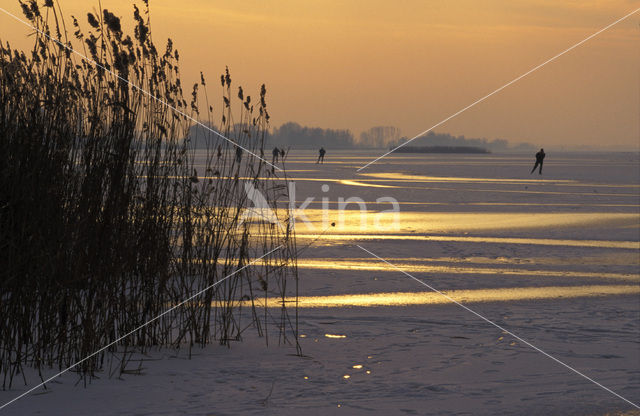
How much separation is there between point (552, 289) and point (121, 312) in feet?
14.9

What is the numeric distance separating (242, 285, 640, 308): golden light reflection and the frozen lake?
0.02 m

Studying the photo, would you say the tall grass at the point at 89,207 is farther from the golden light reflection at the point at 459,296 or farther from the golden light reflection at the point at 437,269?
the golden light reflection at the point at 437,269

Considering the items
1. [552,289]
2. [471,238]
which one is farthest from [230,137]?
[471,238]

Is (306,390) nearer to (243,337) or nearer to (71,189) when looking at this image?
(243,337)

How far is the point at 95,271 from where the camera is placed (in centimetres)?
505

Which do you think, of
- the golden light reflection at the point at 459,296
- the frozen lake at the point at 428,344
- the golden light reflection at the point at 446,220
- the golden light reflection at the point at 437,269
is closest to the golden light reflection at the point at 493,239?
the frozen lake at the point at 428,344

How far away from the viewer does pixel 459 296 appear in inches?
308

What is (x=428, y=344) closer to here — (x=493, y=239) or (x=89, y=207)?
(x=89, y=207)

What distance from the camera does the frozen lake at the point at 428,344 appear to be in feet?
15.0

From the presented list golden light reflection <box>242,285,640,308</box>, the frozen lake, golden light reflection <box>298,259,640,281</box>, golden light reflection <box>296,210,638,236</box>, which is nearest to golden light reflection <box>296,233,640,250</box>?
the frozen lake

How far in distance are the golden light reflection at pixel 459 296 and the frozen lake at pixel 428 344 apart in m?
0.02

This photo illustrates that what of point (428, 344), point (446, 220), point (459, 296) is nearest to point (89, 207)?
point (428, 344)

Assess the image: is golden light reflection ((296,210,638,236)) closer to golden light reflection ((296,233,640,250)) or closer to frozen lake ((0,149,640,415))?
golden light reflection ((296,233,640,250))

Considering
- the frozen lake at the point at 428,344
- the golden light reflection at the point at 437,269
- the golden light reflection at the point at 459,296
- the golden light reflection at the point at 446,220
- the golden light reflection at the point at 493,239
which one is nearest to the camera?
the frozen lake at the point at 428,344
